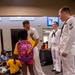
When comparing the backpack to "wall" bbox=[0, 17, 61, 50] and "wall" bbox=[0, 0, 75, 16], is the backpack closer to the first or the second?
"wall" bbox=[0, 0, 75, 16]

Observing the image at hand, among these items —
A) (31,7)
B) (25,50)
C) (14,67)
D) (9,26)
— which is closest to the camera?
(25,50)

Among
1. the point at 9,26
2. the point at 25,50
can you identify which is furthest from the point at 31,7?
the point at 9,26

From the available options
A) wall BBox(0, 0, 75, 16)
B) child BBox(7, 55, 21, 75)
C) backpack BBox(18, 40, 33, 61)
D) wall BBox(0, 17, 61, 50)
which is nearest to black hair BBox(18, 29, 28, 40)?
backpack BBox(18, 40, 33, 61)

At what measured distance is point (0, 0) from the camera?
5.02 m

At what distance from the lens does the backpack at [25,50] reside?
2809 millimetres

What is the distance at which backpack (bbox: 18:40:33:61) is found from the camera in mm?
2809

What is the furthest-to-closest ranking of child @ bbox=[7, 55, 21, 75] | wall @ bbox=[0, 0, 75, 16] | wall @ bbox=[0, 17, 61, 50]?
wall @ bbox=[0, 17, 61, 50] → wall @ bbox=[0, 0, 75, 16] → child @ bbox=[7, 55, 21, 75]

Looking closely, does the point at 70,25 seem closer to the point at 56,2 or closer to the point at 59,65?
the point at 59,65

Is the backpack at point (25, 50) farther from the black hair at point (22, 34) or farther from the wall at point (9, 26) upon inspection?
the wall at point (9, 26)

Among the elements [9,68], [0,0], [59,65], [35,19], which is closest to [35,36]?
[59,65]

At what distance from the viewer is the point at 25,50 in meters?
2.81

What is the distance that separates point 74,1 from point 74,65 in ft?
11.0

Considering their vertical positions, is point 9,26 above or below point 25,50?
above

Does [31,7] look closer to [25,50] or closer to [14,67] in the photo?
[14,67]
